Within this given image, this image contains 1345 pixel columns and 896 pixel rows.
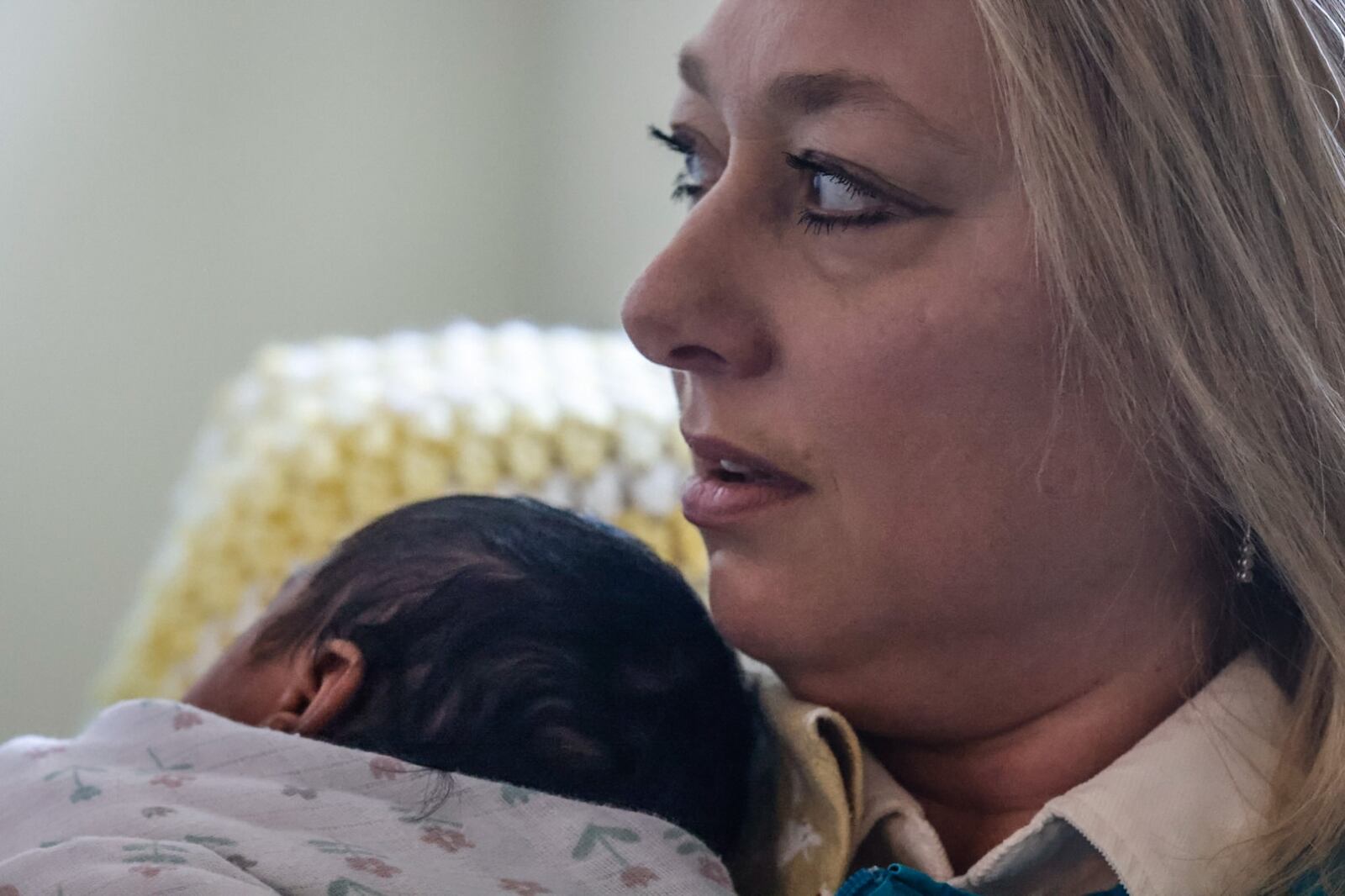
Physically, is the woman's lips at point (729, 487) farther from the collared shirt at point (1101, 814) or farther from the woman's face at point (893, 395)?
the collared shirt at point (1101, 814)

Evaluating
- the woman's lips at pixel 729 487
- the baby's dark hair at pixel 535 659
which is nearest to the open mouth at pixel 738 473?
the woman's lips at pixel 729 487

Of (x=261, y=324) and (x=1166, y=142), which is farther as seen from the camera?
(x=261, y=324)

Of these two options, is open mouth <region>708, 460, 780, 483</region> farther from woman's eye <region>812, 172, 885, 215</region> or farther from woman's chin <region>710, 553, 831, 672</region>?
woman's eye <region>812, 172, 885, 215</region>

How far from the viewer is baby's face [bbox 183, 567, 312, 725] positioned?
1.04 metres

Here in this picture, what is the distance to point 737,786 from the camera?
40.1 inches

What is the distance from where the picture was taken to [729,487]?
960 millimetres

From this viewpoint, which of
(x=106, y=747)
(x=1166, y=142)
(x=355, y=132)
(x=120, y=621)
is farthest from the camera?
(x=355, y=132)

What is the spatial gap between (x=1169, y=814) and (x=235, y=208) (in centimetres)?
237

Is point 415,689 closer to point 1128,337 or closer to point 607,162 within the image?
point 1128,337

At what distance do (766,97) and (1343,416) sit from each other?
0.41 meters

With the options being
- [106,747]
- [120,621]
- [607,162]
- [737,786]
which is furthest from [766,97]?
[120,621]

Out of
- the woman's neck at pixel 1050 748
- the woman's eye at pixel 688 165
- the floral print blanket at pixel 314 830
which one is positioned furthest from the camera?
the woman's eye at pixel 688 165

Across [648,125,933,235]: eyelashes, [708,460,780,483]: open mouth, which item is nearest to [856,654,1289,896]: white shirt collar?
[708,460,780,483]: open mouth

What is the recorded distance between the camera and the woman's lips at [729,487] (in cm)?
93
